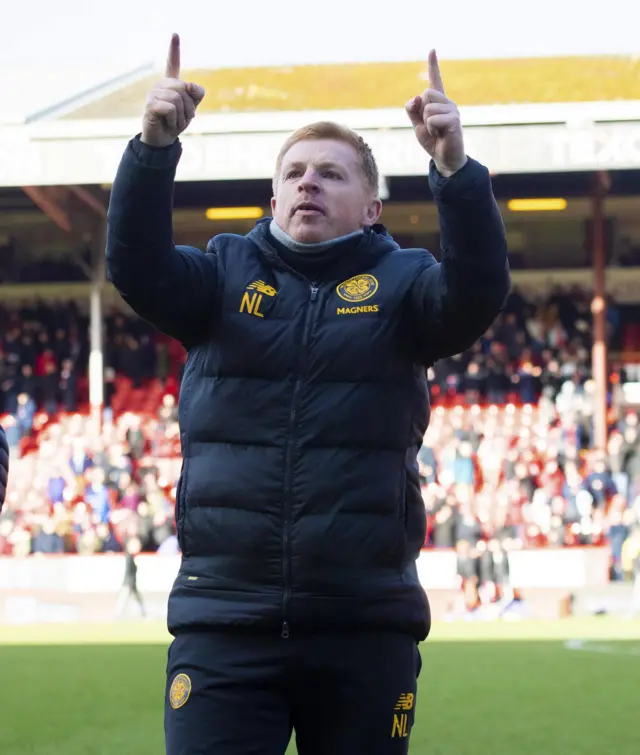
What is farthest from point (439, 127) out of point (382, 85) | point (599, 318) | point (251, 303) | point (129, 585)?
point (382, 85)

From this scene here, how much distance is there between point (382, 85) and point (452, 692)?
1686cm

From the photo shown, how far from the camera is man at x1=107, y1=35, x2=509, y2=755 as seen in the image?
291 cm

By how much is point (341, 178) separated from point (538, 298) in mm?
22963

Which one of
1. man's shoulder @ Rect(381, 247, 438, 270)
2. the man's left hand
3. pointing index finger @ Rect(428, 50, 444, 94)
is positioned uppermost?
pointing index finger @ Rect(428, 50, 444, 94)

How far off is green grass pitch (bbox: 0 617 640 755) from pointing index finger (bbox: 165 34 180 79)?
5511mm

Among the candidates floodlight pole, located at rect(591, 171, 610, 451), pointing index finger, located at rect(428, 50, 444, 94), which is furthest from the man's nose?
floodlight pole, located at rect(591, 171, 610, 451)

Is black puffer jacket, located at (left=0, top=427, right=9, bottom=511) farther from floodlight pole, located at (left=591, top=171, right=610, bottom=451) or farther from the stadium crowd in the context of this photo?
floodlight pole, located at (left=591, top=171, right=610, bottom=451)

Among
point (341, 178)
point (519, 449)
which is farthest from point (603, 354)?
point (341, 178)

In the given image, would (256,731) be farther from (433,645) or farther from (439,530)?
(439,530)

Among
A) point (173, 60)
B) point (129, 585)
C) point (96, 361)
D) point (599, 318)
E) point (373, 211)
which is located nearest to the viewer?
point (173, 60)

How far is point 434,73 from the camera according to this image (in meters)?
3.04

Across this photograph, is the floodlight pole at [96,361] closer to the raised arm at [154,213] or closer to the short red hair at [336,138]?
the short red hair at [336,138]

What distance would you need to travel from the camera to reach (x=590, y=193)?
24.4 m

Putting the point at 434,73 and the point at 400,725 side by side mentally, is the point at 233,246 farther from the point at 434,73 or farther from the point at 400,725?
the point at 400,725
